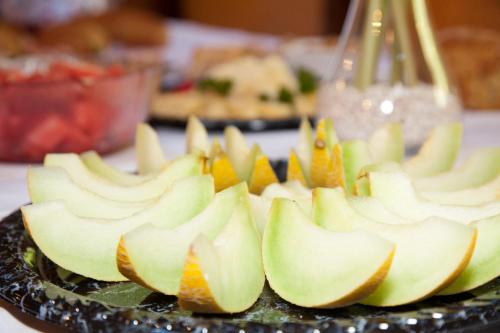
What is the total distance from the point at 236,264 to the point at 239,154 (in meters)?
0.27

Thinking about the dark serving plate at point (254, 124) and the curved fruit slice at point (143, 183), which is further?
the dark serving plate at point (254, 124)

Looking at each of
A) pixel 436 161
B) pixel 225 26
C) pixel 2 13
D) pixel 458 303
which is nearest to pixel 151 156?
pixel 436 161

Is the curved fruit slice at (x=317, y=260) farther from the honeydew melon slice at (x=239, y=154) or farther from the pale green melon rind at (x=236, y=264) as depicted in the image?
the honeydew melon slice at (x=239, y=154)

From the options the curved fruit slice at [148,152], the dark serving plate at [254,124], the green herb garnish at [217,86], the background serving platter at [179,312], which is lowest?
the background serving platter at [179,312]

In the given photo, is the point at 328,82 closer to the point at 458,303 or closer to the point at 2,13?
the point at 458,303

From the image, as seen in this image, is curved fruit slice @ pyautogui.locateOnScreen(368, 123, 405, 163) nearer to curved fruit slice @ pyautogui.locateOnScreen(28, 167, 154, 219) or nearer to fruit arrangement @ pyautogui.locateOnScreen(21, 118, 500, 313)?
fruit arrangement @ pyautogui.locateOnScreen(21, 118, 500, 313)

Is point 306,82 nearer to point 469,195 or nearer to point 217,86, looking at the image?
point 217,86

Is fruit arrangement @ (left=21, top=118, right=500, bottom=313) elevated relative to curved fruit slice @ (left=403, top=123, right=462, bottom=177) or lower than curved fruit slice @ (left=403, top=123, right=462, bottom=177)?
lower

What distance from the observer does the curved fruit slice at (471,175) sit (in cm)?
64

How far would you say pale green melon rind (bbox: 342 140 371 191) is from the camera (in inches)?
25.2

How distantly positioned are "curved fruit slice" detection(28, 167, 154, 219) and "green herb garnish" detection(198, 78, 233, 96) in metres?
0.86

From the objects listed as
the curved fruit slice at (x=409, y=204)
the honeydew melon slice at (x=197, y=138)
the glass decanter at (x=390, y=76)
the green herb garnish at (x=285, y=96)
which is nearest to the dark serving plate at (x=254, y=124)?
the green herb garnish at (x=285, y=96)

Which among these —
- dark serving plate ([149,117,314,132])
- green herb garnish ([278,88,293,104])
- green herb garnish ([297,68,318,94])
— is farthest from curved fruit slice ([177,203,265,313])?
green herb garnish ([297,68,318,94])

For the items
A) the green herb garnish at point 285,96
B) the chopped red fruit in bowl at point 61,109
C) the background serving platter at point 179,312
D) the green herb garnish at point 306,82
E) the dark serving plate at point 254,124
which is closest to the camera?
the background serving platter at point 179,312
